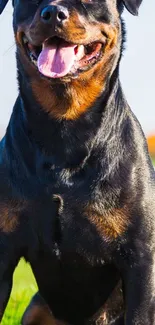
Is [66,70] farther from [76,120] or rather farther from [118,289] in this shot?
[118,289]

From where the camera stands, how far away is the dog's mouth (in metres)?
6.01

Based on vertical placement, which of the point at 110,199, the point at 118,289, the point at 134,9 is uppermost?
the point at 134,9

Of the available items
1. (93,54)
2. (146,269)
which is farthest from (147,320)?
(93,54)

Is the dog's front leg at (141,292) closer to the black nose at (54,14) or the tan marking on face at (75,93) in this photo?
the tan marking on face at (75,93)

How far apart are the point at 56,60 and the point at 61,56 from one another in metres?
0.04

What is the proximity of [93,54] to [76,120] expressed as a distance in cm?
40

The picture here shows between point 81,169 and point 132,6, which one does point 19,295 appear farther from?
point 132,6

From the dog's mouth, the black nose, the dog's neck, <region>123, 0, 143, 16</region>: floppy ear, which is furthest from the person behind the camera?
<region>123, 0, 143, 16</region>: floppy ear

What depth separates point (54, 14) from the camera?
19.4ft

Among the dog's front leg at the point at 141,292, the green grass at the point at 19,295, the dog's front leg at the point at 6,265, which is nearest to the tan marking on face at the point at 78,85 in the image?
the dog's front leg at the point at 6,265

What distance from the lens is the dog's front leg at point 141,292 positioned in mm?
6230

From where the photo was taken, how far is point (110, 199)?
243 inches

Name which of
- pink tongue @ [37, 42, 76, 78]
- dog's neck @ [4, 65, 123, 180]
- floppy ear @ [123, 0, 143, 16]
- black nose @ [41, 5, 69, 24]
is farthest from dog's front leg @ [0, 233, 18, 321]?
floppy ear @ [123, 0, 143, 16]

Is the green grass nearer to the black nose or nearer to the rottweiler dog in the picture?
the rottweiler dog
